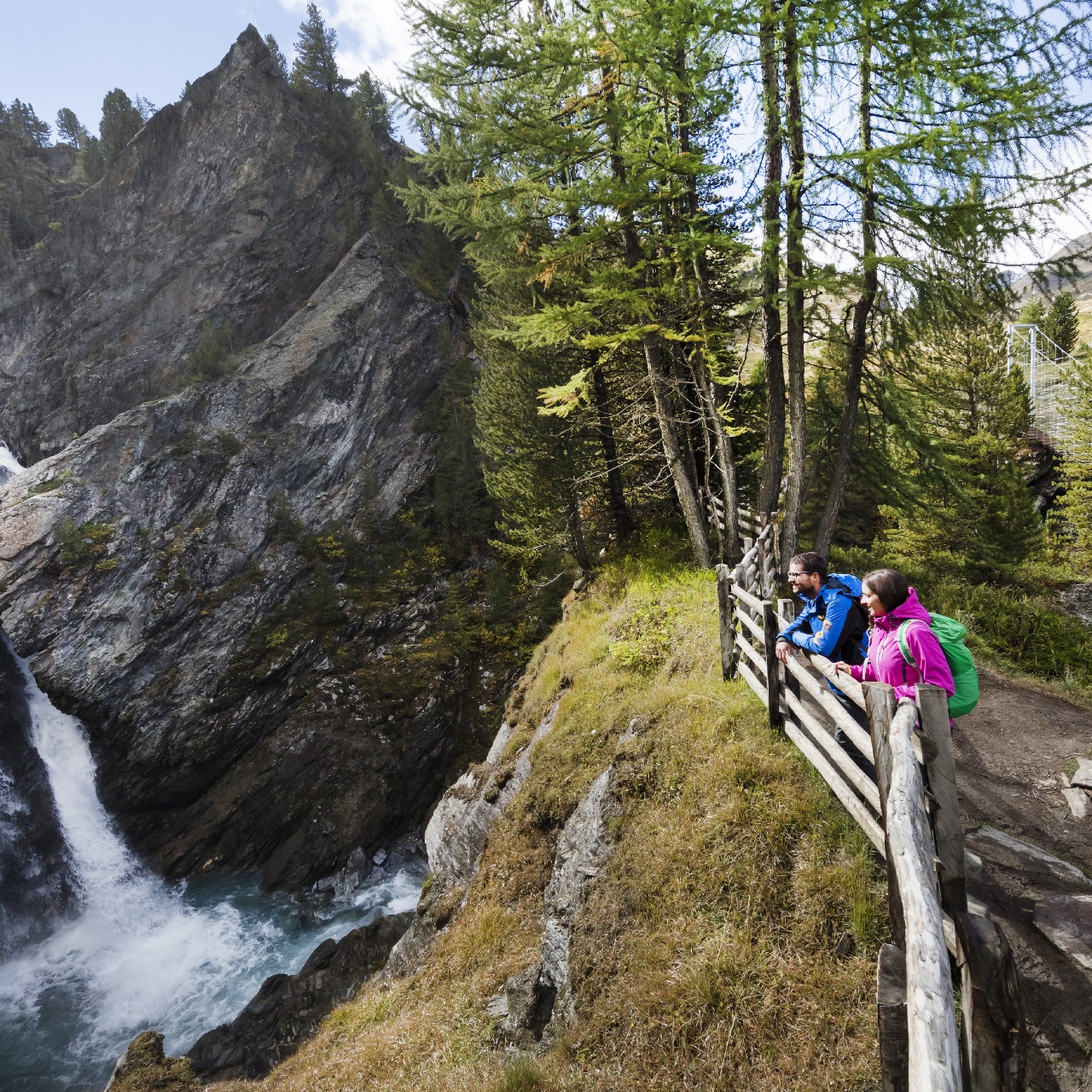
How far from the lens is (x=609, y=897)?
6.11m

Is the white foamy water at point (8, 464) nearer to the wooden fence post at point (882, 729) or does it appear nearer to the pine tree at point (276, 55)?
the pine tree at point (276, 55)

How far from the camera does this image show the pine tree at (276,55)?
120 feet

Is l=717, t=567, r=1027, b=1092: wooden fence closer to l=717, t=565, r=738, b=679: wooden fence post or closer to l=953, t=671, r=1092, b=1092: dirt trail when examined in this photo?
l=953, t=671, r=1092, b=1092: dirt trail

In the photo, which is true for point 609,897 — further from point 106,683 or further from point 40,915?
point 106,683

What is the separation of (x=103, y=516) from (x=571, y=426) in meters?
22.4

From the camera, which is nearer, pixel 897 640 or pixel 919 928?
pixel 919 928

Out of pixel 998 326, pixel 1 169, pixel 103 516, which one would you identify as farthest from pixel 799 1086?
pixel 1 169

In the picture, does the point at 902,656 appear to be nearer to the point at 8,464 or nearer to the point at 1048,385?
the point at 1048,385

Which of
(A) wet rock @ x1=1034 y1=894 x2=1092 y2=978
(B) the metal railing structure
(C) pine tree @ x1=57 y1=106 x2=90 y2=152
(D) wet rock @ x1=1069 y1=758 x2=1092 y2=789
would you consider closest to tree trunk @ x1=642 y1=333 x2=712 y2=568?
(D) wet rock @ x1=1069 y1=758 x2=1092 y2=789

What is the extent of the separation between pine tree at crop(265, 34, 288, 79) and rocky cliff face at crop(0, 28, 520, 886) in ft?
3.52

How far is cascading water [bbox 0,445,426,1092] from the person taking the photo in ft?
45.1

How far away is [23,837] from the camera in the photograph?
1911 centimetres

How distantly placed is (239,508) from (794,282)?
26.9 metres

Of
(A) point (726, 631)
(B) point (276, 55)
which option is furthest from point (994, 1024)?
(B) point (276, 55)
